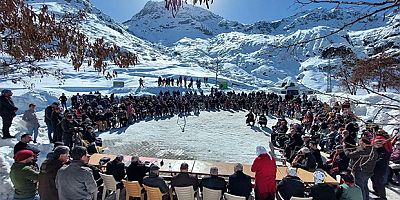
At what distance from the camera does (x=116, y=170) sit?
6027 millimetres

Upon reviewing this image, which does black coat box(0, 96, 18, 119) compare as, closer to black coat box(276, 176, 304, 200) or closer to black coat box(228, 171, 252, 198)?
black coat box(228, 171, 252, 198)

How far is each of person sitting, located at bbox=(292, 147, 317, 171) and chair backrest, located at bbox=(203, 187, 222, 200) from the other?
2.41 meters

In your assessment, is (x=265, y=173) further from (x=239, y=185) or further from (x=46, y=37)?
(x=46, y=37)

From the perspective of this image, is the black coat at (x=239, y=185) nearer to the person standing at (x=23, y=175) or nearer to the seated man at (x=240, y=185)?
the seated man at (x=240, y=185)

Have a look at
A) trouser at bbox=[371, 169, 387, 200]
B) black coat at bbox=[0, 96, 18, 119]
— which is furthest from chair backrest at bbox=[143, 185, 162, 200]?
black coat at bbox=[0, 96, 18, 119]

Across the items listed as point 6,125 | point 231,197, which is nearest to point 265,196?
point 231,197

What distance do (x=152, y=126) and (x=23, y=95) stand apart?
1127 centimetres

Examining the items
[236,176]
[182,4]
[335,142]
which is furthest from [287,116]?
[182,4]

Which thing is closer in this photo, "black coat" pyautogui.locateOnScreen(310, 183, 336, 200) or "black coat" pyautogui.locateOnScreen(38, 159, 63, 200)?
"black coat" pyautogui.locateOnScreen(38, 159, 63, 200)

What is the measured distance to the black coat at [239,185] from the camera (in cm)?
523

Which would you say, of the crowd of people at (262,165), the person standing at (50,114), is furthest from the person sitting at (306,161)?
the person standing at (50,114)

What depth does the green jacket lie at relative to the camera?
457 centimetres

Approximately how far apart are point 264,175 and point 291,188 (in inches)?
20.1

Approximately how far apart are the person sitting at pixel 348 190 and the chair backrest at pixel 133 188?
3.35 m
